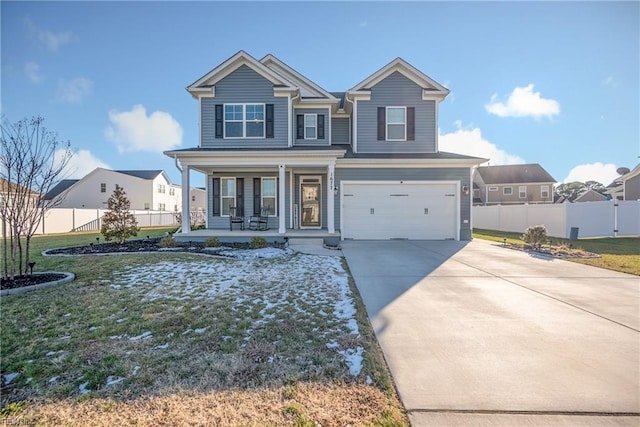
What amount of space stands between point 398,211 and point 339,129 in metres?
5.25

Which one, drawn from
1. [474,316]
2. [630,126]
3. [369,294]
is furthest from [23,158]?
[630,126]

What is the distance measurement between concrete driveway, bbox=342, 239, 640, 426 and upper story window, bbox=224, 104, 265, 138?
27.6 ft

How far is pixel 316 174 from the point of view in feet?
44.3

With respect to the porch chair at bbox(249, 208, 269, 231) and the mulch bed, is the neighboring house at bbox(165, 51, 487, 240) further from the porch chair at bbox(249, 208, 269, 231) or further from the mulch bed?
the mulch bed

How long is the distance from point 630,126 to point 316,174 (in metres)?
15.7

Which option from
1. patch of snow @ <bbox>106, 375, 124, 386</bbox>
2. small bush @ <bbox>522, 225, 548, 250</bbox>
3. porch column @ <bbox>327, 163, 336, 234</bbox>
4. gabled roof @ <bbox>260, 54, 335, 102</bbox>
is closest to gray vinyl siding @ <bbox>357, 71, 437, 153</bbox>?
gabled roof @ <bbox>260, 54, 335, 102</bbox>

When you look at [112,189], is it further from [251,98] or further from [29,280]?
[29,280]

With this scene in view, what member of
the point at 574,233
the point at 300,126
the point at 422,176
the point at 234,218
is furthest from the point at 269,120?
the point at 574,233

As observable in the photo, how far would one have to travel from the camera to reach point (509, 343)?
3480 mm

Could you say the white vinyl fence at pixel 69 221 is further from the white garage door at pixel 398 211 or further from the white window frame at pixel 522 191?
the white window frame at pixel 522 191

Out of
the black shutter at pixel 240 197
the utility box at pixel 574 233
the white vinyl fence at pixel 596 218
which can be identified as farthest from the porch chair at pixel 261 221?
the white vinyl fence at pixel 596 218

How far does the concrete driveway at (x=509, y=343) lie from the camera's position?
2396 millimetres

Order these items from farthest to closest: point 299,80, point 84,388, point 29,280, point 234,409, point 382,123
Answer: point 299,80 → point 382,123 → point 29,280 → point 84,388 → point 234,409

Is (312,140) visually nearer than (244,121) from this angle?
No
